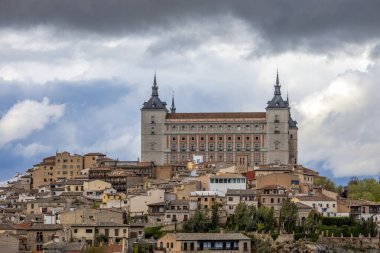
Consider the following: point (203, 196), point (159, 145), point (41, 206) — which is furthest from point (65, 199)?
point (159, 145)

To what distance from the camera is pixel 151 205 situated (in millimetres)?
95000

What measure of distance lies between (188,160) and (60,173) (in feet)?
58.3

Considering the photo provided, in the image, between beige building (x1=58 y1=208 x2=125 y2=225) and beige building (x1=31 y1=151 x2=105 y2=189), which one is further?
beige building (x1=31 y1=151 x2=105 y2=189)

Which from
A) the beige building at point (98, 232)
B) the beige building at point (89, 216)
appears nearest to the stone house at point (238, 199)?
the beige building at point (89, 216)

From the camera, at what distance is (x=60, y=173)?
133 meters

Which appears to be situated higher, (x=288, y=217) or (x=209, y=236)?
(x=288, y=217)

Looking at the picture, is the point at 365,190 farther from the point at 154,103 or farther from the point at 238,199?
the point at 154,103

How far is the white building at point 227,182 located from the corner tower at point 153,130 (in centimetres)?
3704

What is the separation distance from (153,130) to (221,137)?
9413mm

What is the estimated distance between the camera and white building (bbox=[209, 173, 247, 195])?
103 metres

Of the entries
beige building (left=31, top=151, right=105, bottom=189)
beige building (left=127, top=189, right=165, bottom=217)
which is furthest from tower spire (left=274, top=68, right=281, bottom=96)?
beige building (left=127, top=189, right=165, bottom=217)

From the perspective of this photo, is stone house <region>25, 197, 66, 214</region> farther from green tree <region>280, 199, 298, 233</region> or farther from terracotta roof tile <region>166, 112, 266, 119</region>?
terracotta roof tile <region>166, 112, 266, 119</region>

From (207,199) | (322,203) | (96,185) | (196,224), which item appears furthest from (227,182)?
(96,185)

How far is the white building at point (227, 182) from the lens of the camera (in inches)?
4055
